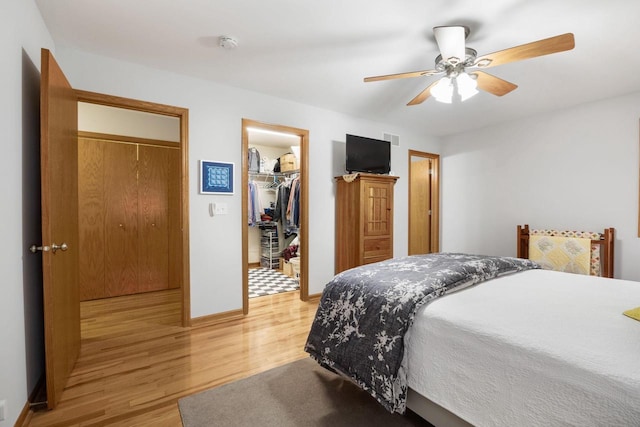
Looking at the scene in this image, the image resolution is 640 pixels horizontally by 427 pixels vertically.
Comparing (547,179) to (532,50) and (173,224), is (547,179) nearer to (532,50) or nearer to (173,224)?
(532,50)

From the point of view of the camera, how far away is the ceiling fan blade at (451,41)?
1.93 m

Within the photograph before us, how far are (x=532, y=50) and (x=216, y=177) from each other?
263cm

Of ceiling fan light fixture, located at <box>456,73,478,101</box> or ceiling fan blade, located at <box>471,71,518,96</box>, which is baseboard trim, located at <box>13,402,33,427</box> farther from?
ceiling fan blade, located at <box>471,71,518,96</box>

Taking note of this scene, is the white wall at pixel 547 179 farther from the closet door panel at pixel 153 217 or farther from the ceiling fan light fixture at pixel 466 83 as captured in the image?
the closet door panel at pixel 153 217

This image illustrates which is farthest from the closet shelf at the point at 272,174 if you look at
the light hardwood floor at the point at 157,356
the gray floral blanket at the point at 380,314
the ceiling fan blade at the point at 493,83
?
the gray floral blanket at the point at 380,314

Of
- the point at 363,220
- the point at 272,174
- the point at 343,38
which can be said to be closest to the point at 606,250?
the point at 363,220

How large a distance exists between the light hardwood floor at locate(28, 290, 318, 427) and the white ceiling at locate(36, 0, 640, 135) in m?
2.35

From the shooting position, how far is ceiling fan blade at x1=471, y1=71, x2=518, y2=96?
215 centimetres

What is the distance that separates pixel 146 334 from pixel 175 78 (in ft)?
7.66

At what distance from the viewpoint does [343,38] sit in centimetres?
218

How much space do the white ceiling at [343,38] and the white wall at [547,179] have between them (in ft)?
1.51

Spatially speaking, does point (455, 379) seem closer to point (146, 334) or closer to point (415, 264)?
point (415, 264)

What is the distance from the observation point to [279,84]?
3.01m

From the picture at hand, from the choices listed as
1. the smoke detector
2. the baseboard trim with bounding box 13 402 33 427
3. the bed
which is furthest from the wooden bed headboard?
the baseboard trim with bounding box 13 402 33 427
